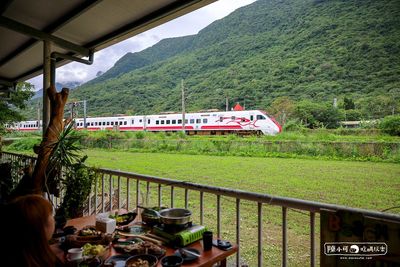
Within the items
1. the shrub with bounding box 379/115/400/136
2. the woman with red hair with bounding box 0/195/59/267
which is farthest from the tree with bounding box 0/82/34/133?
the shrub with bounding box 379/115/400/136

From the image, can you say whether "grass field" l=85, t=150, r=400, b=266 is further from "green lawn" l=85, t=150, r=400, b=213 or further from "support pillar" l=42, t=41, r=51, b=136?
"support pillar" l=42, t=41, r=51, b=136

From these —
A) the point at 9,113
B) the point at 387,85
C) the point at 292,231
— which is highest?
the point at 387,85

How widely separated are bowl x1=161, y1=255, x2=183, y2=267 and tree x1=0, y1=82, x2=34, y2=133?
9.38 m

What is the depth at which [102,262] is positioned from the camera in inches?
45.6

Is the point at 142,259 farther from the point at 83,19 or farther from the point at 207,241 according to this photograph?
the point at 83,19

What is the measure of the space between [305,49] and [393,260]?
34.6m

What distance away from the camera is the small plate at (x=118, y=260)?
1132 mm

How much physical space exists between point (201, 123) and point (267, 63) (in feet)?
56.8

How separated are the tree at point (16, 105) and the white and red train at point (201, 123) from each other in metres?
10.3

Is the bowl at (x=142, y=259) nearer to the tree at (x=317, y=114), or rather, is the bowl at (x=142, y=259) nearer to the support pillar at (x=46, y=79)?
the support pillar at (x=46, y=79)

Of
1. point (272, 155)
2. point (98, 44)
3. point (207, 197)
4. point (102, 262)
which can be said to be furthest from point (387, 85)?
point (102, 262)

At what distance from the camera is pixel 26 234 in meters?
0.81

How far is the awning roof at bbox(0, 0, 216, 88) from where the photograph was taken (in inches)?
88.8

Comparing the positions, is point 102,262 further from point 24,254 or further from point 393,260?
point 393,260
